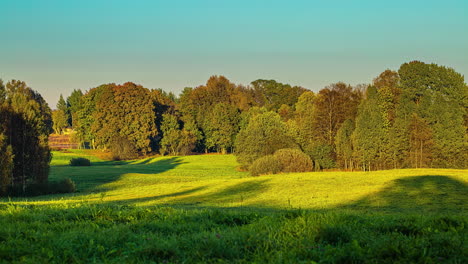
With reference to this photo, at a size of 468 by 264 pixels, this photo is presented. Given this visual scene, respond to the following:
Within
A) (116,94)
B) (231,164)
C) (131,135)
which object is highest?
(116,94)

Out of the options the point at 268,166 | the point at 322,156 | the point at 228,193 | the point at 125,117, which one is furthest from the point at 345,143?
the point at 125,117

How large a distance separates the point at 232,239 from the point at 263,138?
54042mm

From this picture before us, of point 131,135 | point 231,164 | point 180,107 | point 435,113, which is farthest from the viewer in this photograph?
point 180,107

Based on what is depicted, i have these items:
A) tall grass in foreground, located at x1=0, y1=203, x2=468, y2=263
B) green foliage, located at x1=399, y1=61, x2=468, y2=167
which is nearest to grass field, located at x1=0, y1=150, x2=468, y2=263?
tall grass in foreground, located at x1=0, y1=203, x2=468, y2=263

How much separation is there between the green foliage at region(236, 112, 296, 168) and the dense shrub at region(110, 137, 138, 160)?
3104 centimetres

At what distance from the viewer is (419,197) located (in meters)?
21.1

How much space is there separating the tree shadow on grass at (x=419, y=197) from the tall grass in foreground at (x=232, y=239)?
990 centimetres

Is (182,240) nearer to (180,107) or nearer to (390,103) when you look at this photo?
(390,103)

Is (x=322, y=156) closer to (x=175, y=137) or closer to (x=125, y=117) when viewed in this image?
(x=175, y=137)

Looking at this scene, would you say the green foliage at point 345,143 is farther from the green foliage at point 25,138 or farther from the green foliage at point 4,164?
the green foliage at point 4,164

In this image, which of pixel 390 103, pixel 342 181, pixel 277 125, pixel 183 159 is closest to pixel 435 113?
pixel 390 103

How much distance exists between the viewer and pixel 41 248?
5359mm

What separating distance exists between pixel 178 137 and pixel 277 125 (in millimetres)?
37172

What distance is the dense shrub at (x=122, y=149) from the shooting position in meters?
86.3
